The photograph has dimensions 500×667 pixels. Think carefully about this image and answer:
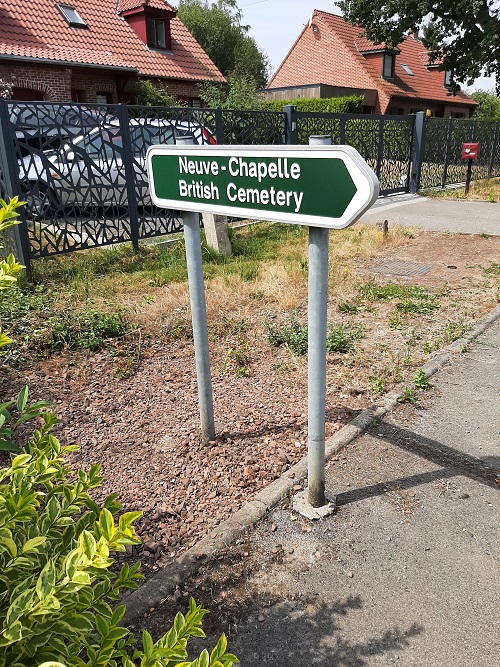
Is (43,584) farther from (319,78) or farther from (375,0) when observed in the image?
(319,78)

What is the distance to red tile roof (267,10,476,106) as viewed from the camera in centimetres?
3016

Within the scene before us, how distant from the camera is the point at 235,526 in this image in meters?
2.56

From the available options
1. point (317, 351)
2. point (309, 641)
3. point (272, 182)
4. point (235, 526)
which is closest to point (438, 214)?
point (317, 351)

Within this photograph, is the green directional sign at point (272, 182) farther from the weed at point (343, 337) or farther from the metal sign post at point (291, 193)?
the weed at point (343, 337)

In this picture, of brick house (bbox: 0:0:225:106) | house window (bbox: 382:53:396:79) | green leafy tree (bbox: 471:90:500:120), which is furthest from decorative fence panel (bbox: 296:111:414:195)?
green leafy tree (bbox: 471:90:500:120)

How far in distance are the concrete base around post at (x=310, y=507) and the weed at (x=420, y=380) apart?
1.53 m

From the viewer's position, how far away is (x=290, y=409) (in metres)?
3.68

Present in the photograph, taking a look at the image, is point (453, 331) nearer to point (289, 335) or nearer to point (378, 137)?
point (289, 335)

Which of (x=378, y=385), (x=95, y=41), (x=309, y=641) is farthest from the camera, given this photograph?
(x=95, y=41)

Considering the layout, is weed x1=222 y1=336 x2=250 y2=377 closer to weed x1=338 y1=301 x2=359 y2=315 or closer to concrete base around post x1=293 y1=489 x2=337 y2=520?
weed x1=338 y1=301 x2=359 y2=315

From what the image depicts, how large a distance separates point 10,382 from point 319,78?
1281 inches

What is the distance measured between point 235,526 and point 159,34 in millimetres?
23814

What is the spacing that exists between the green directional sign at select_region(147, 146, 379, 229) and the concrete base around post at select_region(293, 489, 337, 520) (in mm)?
1434

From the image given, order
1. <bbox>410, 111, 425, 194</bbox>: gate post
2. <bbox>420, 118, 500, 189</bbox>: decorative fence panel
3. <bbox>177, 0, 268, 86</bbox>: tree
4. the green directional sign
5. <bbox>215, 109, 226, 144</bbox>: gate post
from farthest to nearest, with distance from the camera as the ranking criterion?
<bbox>177, 0, 268, 86</bbox>: tree → <bbox>420, 118, 500, 189</bbox>: decorative fence panel → <bbox>410, 111, 425, 194</bbox>: gate post → <bbox>215, 109, 226, 144</bbox>: gate post → the green directional sign
